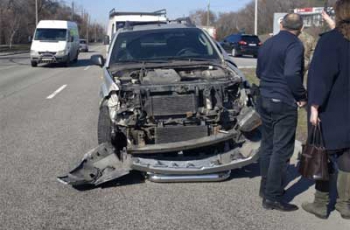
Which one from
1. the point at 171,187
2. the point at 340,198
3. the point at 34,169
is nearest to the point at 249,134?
the point at 171,187

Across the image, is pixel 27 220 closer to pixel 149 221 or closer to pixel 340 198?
pixel 149 221

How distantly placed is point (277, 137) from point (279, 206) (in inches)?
27.2

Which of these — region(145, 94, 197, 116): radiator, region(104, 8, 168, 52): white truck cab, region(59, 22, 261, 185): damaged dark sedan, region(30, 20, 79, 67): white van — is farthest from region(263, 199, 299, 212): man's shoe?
region(30, 20, 79, 67): white van

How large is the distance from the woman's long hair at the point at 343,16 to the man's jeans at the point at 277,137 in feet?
2.85

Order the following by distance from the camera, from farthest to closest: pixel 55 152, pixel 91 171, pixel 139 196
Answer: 1. pixel 55 152
2. pixel 91 171
3. pixel 139 196

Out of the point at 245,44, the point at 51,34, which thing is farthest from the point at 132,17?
the point at 245,44

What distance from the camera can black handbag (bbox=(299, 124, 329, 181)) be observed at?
4621mm

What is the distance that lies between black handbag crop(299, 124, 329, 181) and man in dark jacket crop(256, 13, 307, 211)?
251 mm

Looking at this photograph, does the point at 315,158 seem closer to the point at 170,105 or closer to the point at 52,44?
the point at 170,105

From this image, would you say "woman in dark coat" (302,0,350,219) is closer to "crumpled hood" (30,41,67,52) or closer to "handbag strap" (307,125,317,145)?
"handbag strap" (307,125,317,145)

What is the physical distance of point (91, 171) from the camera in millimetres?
5789

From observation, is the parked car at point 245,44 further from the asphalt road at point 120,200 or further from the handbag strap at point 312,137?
the handbag strap at point 312,137

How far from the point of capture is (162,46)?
764cm

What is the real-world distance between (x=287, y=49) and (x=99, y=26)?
188 meters
